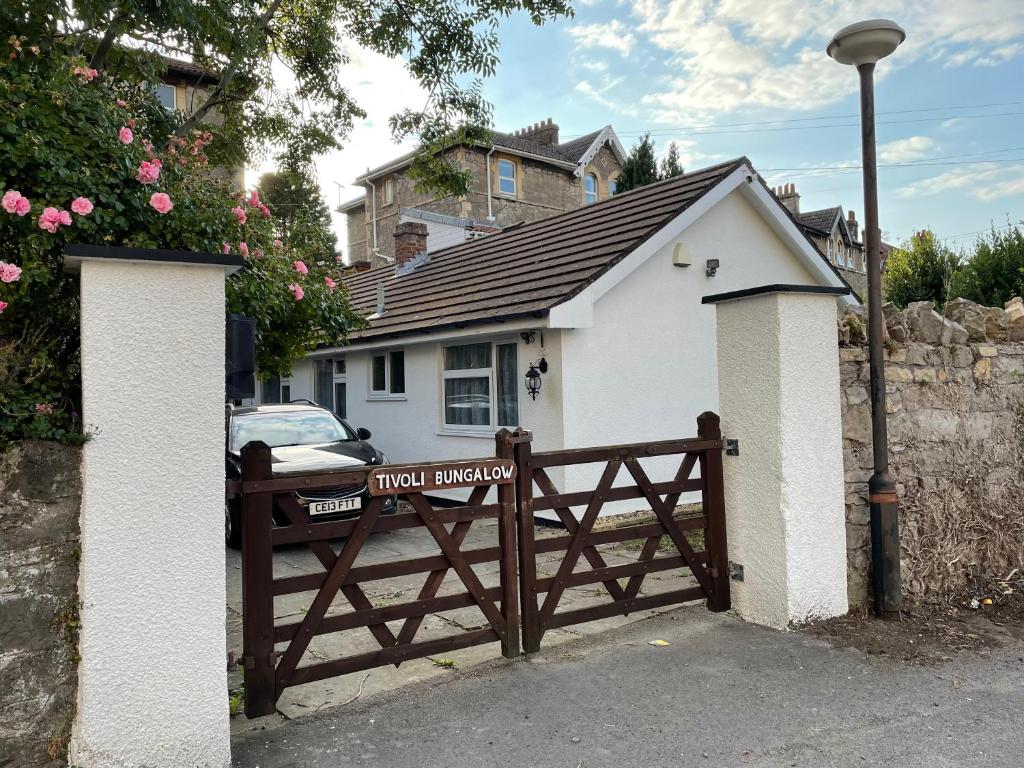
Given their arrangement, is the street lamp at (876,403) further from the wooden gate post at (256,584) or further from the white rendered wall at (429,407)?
the white rendered wall at (429,407)

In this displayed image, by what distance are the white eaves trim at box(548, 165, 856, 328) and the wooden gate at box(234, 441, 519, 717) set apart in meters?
4.77

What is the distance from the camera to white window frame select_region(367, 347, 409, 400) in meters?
13.2

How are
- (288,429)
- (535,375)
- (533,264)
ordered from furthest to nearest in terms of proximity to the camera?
(533,264)
(288,429)
(535,375)

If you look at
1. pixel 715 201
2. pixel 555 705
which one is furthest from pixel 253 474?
pixel 715 201

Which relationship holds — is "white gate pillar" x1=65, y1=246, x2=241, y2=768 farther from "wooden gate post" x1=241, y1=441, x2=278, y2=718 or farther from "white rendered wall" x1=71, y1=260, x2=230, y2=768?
"wooden gate post" x1=241, y1=441, x2=278, y2=718

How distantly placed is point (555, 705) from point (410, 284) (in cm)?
1209

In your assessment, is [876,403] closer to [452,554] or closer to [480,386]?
[452,554]

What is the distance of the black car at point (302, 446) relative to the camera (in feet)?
28.7

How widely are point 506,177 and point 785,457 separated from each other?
27.7m

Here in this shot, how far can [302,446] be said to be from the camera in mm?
9680

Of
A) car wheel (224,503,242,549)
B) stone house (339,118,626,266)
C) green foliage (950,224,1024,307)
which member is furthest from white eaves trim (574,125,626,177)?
car wheel (224,503,242,549)

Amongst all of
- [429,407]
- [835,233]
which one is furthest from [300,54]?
[835,233]

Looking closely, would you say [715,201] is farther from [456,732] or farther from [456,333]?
[456,732]

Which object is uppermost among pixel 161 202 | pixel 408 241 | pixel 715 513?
pixel 408 241
